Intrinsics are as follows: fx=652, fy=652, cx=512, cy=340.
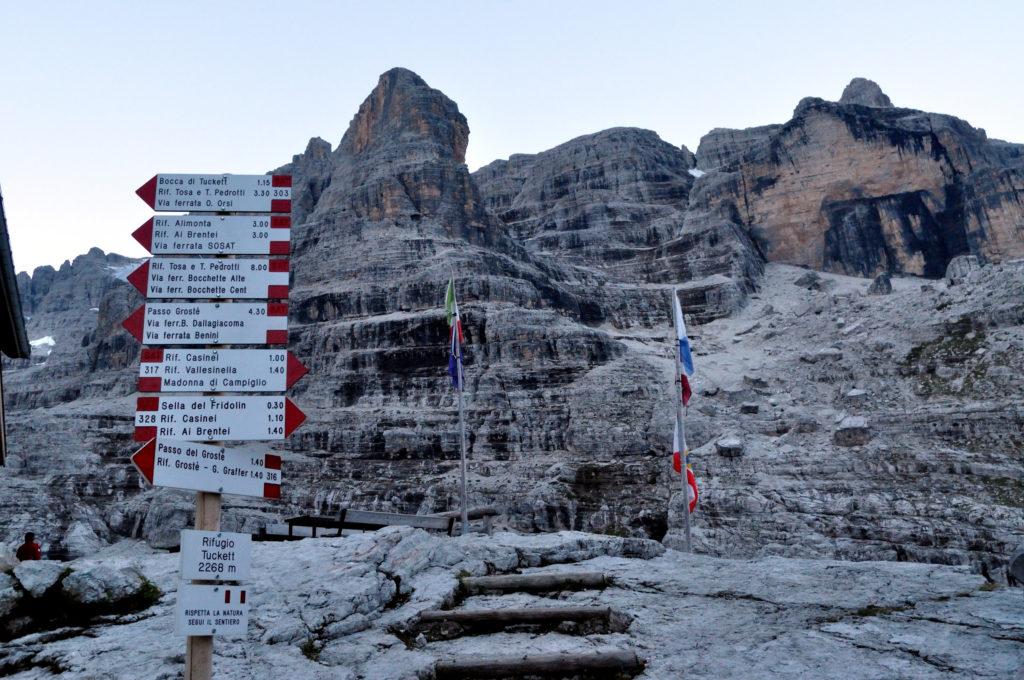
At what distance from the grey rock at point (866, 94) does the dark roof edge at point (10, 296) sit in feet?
478

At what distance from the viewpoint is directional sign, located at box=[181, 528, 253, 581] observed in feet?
17.6

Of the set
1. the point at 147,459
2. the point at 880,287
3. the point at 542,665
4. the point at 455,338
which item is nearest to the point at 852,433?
the point at 455,338

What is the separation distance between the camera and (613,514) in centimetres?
4203

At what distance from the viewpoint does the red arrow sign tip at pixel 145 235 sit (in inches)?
247

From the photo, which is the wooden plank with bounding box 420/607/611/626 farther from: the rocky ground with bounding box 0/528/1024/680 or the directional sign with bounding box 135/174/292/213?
the directional sign with bounding box 135/174/292/213

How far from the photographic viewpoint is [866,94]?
422 ft

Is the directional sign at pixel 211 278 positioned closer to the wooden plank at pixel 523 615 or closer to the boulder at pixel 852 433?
the wooden plank at pixel 523 615

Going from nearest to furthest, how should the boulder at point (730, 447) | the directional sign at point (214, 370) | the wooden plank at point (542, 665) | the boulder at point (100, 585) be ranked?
the directional sign at point (214, 370)
the wooden plank at point (542, 665)
the boulder at point (100, 585)
the boulder at point (730, 447)

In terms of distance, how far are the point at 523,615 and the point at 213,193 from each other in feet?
21.0

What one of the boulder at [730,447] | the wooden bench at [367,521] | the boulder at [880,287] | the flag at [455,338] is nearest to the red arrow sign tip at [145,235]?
the wooden bench at [367,521]

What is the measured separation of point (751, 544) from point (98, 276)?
149398 mm

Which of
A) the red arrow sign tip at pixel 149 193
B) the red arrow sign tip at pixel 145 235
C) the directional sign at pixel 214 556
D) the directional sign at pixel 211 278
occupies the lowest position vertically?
the directional sign at pixel 214 556

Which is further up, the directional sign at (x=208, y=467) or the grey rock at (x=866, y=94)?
the grey rock at (x=866, y=94)

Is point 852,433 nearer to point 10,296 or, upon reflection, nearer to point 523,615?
point 523,615
